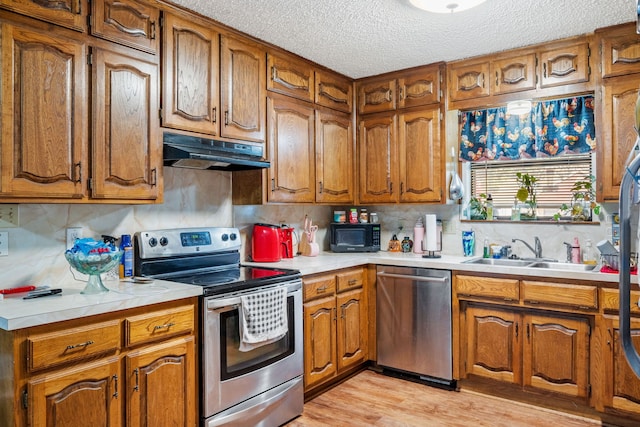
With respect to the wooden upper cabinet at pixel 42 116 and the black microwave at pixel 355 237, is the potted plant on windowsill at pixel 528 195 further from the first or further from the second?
the wooden upper cabinet at pixel 42 116

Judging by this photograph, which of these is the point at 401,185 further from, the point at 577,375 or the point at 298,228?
the point at 577,375

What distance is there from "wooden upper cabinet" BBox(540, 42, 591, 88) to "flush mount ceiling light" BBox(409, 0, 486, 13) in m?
0.99

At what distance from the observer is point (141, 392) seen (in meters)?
2.02

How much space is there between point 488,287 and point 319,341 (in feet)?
3.82

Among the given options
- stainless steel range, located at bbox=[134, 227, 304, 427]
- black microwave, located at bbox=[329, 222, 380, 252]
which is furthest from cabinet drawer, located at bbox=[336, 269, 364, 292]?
stainless steel range, located at bbox=[134, 227, 304, 427]

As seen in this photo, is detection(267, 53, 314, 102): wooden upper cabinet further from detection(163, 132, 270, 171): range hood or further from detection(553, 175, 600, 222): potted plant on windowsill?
detection(553, 175, 600, 222): potted plant on windowsill

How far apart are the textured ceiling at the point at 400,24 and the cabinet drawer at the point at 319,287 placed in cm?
158

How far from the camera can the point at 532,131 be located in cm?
330

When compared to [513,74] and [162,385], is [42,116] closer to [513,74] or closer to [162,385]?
[162,385]

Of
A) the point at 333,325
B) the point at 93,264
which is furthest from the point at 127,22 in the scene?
the point at 333,325

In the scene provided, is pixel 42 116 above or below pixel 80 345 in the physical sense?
above

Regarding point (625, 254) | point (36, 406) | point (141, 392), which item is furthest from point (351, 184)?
point (625, 254)

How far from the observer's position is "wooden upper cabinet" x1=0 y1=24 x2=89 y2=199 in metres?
1.88

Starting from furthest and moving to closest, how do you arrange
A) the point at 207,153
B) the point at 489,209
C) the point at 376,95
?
the point at 376,95 → the point at 489,209 → the point at 207,153
